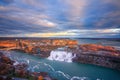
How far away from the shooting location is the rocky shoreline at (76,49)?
3729 millimetres

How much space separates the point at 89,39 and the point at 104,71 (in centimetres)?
113

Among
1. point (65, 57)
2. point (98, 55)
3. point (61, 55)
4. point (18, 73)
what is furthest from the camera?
point (61, 55)

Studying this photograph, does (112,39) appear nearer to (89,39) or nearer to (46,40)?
(89,39)

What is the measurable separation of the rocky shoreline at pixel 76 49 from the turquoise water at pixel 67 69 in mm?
169

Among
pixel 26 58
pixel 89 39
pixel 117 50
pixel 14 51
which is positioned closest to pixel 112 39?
pixel 117 50

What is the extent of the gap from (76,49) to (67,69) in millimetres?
698

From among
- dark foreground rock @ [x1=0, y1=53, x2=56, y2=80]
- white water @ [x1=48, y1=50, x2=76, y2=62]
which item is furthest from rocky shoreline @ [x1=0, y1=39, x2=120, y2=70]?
dark foreground rock @ [x1=0, y1=53, x2=56, y2=80]

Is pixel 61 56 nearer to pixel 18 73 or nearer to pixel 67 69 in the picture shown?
pixel 67 69

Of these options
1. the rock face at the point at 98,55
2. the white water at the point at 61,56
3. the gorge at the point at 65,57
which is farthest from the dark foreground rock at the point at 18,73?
the rock face at the point at 98,55

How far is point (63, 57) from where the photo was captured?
4.14 m

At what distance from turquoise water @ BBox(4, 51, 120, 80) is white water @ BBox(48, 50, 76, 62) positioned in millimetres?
124

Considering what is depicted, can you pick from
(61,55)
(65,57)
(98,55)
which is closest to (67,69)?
(65,57)

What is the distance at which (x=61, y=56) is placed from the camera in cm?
420

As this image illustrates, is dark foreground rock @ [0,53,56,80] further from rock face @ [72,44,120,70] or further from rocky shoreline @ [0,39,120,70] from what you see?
rock face @ [72,44,120,70]
